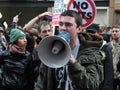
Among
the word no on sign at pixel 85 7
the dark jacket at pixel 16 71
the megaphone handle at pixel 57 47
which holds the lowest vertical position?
the dark jacket at pixel 16 71

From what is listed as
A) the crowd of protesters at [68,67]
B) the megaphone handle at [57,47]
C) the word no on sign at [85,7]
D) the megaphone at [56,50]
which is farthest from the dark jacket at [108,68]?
the megaphone handle at [57,47]

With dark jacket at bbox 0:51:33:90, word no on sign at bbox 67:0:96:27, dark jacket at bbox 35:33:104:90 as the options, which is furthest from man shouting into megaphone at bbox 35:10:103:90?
word no on sign at bbox 67:0:96:27

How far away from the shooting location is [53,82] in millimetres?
4582

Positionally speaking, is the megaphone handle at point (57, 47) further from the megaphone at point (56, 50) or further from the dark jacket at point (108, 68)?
the dark jacket at point (108, 68)

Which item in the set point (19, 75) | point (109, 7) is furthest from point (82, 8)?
point (109, 7)

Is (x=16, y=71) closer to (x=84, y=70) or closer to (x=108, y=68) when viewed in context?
(x=108, y=68)

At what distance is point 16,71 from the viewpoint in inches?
268

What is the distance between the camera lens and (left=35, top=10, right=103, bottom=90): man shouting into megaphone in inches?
160

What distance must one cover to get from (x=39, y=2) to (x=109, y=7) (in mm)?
4117

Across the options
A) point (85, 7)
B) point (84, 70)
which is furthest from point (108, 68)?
point (84, 70)

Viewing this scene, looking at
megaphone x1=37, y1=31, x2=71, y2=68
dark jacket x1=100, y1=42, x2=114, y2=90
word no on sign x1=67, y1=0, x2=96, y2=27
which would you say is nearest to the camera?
megaphone x1=37, y1=31, x2=71, y2=68

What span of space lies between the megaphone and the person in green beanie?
2566 mm

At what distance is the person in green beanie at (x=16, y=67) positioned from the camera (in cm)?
679

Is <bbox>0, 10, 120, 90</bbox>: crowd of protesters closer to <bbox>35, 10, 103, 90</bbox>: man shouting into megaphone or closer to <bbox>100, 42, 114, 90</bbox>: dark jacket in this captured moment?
<bbox>35, 10, 103, 90</bbox>: man shouting into megaphone
